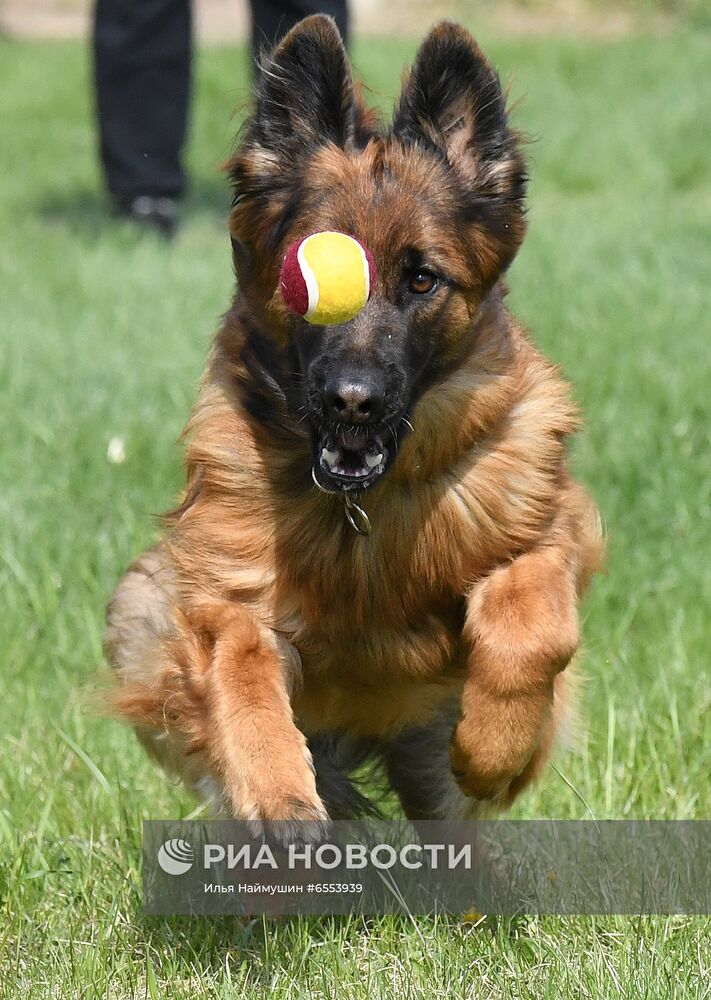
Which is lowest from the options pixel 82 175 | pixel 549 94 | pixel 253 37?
pixel 82 175

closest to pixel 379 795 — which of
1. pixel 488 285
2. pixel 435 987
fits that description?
pixel 435 987

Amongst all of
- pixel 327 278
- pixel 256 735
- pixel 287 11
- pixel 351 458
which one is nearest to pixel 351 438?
pixel 351 458

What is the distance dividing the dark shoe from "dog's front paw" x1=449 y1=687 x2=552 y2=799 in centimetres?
739

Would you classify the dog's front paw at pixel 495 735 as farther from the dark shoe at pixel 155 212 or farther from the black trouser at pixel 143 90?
the dark shoe at pixel 155 212

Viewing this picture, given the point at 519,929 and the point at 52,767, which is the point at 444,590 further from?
the point at 52,767

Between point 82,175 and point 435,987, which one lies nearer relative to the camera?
point 435,987

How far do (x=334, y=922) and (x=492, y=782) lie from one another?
0.50 m

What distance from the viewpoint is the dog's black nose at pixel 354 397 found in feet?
10.7

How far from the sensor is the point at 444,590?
12.2 ft

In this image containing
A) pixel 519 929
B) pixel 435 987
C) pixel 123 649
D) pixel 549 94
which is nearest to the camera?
pixel 435 987

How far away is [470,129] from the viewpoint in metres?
3.75

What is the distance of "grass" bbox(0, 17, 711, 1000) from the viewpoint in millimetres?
3201

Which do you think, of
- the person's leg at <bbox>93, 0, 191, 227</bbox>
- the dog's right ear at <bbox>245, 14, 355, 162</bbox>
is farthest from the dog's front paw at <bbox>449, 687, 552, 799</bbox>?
the person's leg at <bbox>93, 0, 191, 227</bbox>

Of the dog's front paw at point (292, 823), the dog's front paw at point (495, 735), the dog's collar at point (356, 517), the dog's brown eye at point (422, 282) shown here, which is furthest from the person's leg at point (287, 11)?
the dog's front paw at point (292, 823)
